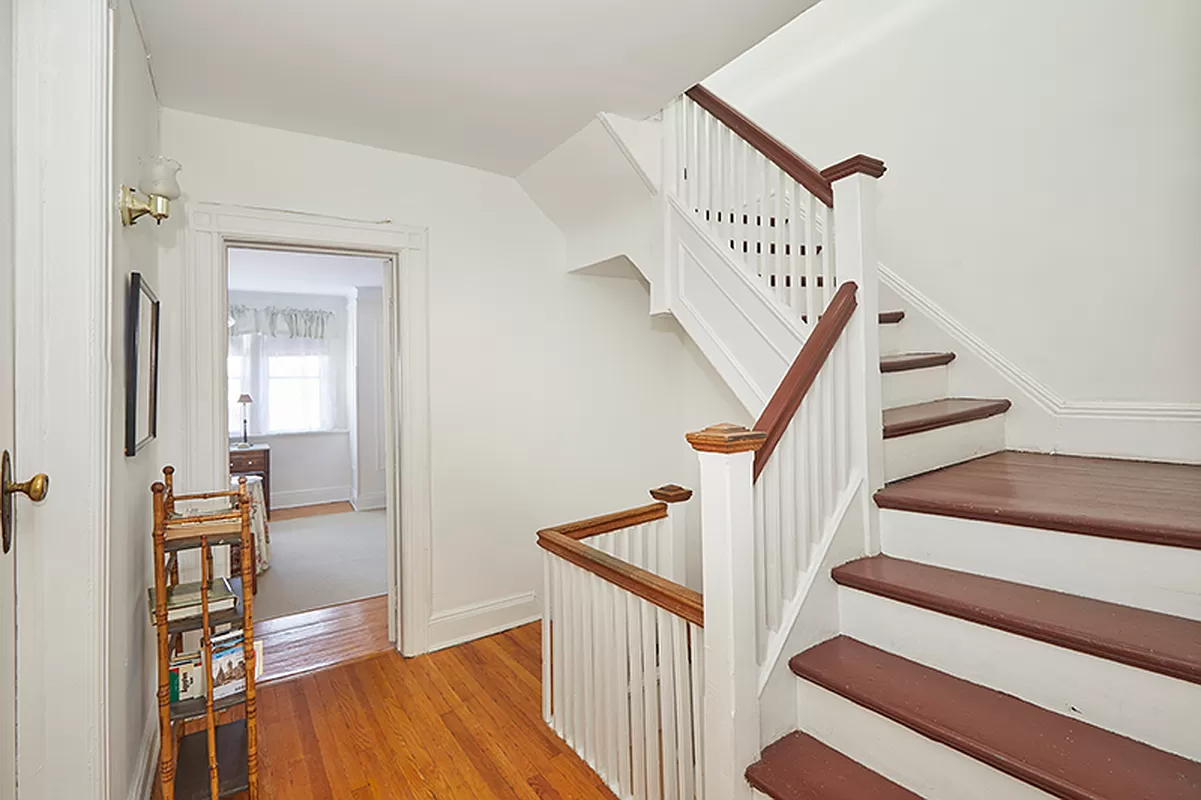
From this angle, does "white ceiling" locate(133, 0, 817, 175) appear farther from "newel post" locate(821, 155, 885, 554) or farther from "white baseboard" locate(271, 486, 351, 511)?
"white baseboard" locate(271, 486, 351, 511)

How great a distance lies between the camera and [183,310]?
253 cm

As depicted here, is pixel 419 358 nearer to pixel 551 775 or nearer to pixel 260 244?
pixel 260 244

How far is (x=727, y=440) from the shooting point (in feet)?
4.66

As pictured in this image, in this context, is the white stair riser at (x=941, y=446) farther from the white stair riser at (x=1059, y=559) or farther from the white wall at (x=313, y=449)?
the white wall at (x=313, y=449)

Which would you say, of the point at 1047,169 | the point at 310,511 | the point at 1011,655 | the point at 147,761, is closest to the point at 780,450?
the point at 1011,655

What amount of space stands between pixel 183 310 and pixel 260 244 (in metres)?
0.48

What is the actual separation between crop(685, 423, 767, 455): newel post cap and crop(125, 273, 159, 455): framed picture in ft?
5.75

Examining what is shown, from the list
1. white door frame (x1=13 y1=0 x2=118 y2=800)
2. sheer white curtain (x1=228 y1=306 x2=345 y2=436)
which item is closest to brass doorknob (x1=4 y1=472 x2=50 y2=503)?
white door frame (x1=13 y1=0 x2=118 y2=800)

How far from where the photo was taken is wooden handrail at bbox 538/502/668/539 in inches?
96.3

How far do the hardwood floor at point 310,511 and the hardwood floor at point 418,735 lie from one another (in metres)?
3.89

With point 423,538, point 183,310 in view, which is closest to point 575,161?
point 183,310

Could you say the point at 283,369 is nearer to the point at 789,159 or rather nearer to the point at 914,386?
the point at 789,159

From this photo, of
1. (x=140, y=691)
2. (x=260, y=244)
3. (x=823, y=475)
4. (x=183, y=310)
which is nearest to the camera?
(x=823, y=475)

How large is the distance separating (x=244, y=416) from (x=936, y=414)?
6896 mm
